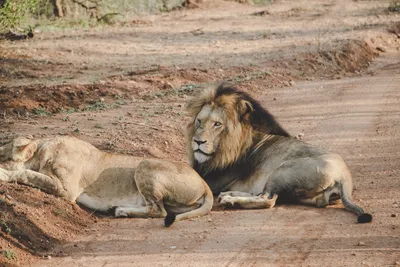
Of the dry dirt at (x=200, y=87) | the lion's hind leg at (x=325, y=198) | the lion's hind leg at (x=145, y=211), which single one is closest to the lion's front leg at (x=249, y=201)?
the dry dirt at (x=200, y=87)

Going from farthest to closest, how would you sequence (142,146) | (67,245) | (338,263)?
1. (142,146)
2. (67,245)
3. (338,263)

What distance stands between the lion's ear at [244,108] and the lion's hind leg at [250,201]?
35.7 inches

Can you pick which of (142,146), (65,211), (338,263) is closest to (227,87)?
(142,146)

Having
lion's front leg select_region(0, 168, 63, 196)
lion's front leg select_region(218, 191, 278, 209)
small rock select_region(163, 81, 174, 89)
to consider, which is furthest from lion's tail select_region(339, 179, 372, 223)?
small rock select_region(163, 81, 174, 89)

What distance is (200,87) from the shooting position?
12.4m

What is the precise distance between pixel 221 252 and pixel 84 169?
1.66m

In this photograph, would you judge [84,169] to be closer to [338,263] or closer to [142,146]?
[142,146]

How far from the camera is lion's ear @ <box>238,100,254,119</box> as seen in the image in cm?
789

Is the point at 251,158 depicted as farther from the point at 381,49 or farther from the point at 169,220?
the point at 381,49

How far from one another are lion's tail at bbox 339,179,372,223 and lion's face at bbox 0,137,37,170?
2.71 metres

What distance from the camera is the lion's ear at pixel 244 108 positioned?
7886 mm

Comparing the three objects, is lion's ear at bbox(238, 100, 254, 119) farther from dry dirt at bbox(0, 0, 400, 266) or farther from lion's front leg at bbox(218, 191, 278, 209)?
dry dirt at bbox(0, 0, 400, 266)

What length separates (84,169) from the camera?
7.17m

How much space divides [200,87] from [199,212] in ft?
A: 18.1
